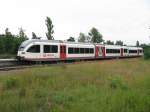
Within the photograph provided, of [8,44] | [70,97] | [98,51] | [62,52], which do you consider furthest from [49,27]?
[70,97]

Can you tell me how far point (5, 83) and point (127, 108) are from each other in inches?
242

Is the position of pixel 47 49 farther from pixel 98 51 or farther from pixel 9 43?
pixel 9 43

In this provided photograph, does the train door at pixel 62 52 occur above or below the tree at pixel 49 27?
below

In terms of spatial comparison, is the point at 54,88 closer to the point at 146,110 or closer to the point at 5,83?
the point at 5,83

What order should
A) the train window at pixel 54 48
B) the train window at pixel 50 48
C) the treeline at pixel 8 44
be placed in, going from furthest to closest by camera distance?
the treeline at pixel 8 44 < the train window at pixel 54 48 < the train window at pixel 50 48

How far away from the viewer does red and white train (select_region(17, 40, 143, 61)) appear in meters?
29.7

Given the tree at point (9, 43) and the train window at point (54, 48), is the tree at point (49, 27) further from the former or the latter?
the train window at point (54, 48)

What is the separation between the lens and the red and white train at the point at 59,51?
97.4ft

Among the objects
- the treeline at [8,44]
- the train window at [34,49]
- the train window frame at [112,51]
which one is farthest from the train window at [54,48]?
the treeline at [8,44]

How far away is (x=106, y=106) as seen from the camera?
32.6 feet

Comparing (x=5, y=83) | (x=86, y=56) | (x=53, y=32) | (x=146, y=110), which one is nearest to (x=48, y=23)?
(x=53, y=32)

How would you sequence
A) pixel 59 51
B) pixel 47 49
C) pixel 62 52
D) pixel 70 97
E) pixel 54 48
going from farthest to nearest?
pixel 62 52, pixel 59 51, pixel 54 48, pixel 47 49, pixel 70 97

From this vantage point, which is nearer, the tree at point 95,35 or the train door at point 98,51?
the train door at point 98,51

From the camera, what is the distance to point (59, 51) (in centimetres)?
3353
